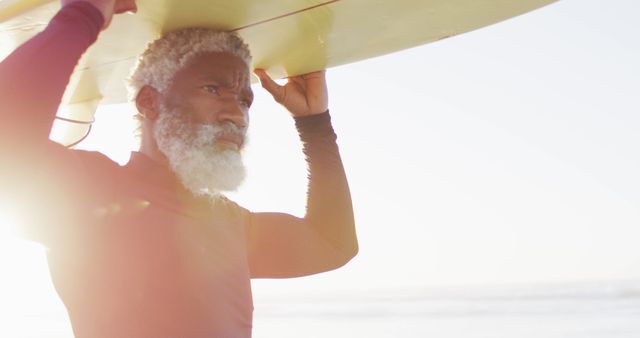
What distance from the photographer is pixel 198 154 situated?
91.7 inches

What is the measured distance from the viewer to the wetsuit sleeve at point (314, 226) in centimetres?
263

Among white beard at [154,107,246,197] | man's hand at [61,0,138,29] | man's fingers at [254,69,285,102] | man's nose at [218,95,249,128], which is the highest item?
man's fingers at [254,69,285,102]

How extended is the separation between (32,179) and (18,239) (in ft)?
0.75

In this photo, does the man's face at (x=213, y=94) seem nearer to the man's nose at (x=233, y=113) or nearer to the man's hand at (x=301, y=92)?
the man's nose at (x=233, y=113)

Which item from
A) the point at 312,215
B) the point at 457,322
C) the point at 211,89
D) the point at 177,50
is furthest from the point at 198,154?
the point at 457,322

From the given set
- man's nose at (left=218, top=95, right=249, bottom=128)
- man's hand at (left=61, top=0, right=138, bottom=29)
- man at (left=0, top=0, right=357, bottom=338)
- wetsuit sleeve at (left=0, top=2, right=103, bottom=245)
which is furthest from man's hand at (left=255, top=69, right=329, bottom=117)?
wetsuit sleeve at (left=0, top=2, right=103, bottom=245)

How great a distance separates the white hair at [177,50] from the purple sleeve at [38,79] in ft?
1.94

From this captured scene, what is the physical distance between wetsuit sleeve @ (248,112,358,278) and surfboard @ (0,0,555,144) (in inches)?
9.9

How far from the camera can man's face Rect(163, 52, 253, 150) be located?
7.73ft

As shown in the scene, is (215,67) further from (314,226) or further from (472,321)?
(472,321)

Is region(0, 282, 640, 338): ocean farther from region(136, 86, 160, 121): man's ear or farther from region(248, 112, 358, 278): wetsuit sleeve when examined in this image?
region(136, 86, 160, 121): man's ear

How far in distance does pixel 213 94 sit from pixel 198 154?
0.18 m

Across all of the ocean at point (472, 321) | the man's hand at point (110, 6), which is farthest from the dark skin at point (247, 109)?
the ocean at point (472, 321)

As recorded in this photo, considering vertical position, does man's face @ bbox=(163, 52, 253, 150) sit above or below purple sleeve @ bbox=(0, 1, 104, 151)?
above
